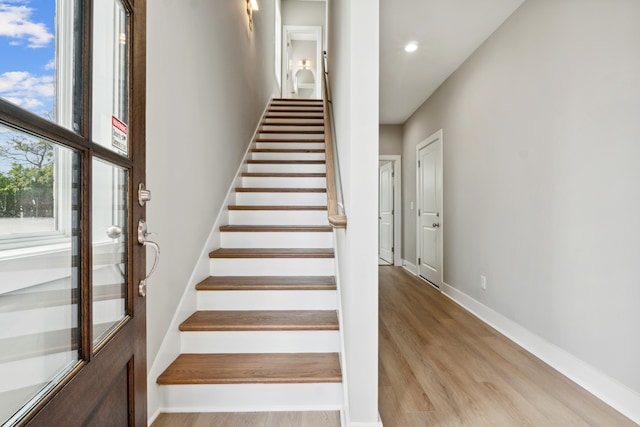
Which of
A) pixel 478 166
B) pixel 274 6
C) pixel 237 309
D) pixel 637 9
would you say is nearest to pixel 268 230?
pixel 237 309

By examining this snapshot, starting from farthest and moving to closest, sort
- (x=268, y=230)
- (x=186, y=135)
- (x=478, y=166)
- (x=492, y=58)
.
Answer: (x=478, y=166), (x=492, y=58), (x=268, y=230), (x=186, y=135)

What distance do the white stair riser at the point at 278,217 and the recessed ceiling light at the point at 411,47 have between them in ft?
6.02

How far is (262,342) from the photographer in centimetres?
178

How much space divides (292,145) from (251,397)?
286 centimetres

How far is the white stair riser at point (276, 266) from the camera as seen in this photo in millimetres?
2230

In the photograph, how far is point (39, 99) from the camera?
0.56 meters

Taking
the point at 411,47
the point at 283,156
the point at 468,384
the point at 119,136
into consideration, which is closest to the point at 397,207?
the point at 283,156

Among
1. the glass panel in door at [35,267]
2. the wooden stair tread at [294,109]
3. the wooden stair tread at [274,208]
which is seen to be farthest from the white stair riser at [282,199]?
the wooden stair tread at [294,109]

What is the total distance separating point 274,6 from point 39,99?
5.89 metres

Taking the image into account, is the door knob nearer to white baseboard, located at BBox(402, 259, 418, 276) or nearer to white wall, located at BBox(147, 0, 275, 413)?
white wall, located at BBox(147, 0, 275, 413)

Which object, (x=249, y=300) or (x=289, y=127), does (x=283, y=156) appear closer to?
(x=289, y=127)

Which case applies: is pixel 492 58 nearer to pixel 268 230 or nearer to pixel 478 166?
pixel 478 166

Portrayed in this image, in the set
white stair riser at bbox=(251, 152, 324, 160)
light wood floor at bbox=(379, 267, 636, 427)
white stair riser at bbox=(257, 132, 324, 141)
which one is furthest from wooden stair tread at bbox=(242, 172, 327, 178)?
light wood floor at bbox=(379, 267, 636, 427)

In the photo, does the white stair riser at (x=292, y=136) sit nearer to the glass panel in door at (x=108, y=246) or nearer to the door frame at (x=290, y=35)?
the door frame at (x=290, y=35)
